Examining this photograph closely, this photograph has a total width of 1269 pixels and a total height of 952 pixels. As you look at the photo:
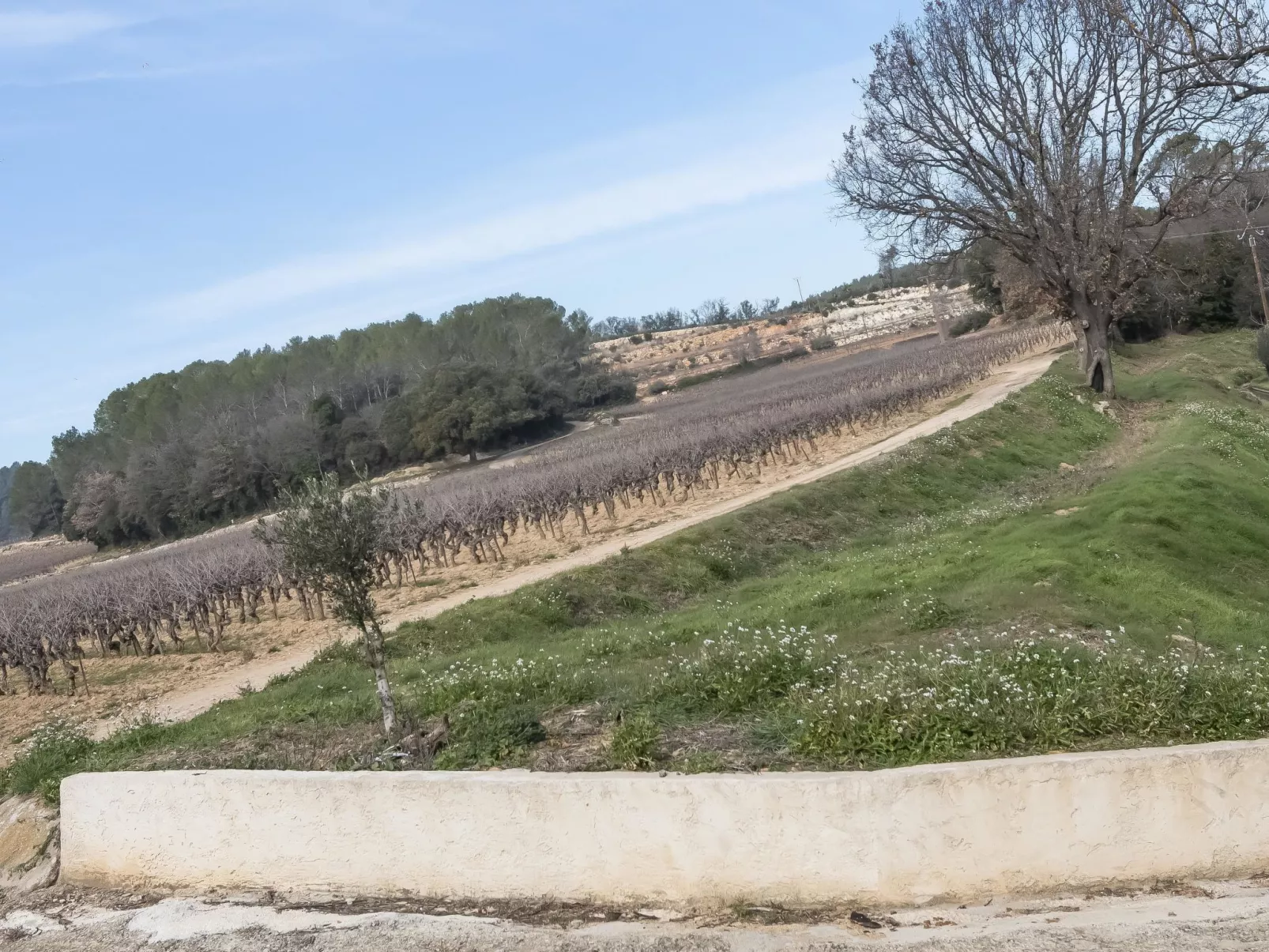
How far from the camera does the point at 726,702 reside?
783 cm

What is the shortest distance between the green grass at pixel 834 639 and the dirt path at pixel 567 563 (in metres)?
1.69

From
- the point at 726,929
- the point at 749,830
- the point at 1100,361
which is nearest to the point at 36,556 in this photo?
the point at 1100,361

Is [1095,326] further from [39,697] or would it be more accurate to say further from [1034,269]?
[39,697]

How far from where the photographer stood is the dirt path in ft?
49.2

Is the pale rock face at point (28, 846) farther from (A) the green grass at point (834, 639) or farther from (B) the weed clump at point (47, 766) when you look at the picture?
(A) the green grass at point (834, 639)

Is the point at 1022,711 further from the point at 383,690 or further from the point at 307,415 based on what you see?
the point at 307,415

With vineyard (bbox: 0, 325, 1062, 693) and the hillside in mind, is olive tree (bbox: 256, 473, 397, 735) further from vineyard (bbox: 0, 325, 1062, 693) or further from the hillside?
the hillside

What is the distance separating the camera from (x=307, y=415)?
207 ft

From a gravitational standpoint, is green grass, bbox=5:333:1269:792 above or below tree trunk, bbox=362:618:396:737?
below

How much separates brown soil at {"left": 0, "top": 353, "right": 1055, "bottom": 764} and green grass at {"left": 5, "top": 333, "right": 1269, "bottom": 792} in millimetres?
1686

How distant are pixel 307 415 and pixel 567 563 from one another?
148 feet

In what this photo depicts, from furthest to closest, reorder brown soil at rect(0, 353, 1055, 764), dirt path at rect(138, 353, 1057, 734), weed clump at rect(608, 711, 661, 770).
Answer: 1. brown soil at rect(0, 353, 1055, 764)
2. dirt path at rect(138, 353, 1057, 734)
3. weed clump at rect(608, 711, 661, 770)

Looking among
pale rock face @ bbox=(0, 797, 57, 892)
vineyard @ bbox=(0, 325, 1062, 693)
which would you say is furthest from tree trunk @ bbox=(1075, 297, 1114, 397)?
pale rock face @ bbox=(0, 797, 57, 892)

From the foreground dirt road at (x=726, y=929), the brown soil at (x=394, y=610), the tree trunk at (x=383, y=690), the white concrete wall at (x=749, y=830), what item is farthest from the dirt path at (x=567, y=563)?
the white concrete wall at (x=749, y=830)
